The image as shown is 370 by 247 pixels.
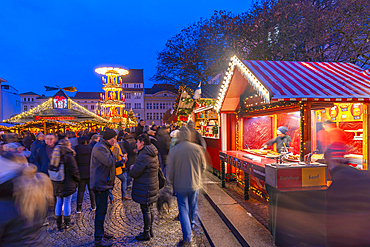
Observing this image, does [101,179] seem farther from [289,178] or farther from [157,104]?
[157,104]

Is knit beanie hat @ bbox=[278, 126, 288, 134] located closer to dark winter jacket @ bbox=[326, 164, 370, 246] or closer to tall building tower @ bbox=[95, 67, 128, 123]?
dark winter jacket @ bbox=[326, 164, 370, 246]

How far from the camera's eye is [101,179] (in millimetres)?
3914

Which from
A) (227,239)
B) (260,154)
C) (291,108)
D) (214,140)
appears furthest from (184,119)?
(227,239)

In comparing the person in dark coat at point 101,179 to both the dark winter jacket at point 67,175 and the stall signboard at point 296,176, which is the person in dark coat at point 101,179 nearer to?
the dark winter jacket at point 67,175

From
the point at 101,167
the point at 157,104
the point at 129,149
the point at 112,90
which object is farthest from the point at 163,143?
the point at 157,104

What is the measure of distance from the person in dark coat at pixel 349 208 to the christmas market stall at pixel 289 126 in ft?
3.92

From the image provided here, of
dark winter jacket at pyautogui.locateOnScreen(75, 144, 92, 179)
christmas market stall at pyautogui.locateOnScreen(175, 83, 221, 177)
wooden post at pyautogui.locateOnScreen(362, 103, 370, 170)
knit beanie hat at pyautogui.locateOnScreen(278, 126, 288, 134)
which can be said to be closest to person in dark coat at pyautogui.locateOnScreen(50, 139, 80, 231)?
dark winter jacket at pyautogui.locateOnScreen(75, 144, 92, 179)

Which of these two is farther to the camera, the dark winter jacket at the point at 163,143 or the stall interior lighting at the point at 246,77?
the dark winter jacket at the point at 163,143

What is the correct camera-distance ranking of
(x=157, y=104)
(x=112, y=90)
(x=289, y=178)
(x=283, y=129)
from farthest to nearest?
(x=157, y=104)
(x=112, y=90)
(x=283, y=129)
(x=289, y=178)

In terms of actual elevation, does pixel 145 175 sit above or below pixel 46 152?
below

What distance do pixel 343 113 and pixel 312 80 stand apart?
3188 millimetres

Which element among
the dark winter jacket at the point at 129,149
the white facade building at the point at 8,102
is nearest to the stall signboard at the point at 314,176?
the dark winter jacket at the point at 129,149

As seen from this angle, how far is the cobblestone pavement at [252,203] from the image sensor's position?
483cm

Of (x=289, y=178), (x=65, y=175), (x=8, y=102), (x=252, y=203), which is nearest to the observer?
(x=289, y=178)
